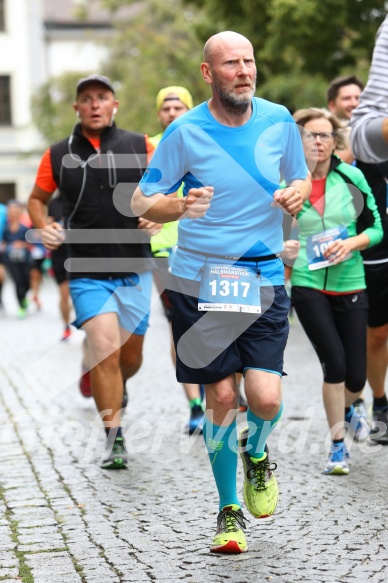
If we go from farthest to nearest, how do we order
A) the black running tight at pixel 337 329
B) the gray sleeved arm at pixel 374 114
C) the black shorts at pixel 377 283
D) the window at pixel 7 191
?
the window at pixel 7 191 → the black shorts at pixel 377 283 → the black running tight at pixel 337 329 → the gray sleeved arm at pixel 374 114

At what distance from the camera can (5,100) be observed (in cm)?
5184

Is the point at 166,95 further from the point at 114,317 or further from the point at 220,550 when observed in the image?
the point at 220,550

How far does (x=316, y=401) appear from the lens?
361 inches

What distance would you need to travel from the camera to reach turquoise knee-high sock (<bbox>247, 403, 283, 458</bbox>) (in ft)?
16.8

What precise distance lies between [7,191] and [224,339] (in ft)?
157

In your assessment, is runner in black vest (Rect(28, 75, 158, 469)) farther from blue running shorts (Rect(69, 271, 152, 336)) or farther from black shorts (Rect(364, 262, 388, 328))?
black shorts (Rect(364, 262, 388, 328))

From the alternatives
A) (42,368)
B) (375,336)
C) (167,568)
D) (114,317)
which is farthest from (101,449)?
(42,368)

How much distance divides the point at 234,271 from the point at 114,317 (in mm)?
2078

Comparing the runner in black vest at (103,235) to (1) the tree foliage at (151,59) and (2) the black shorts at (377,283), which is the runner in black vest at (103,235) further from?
(1) the tree foliage at (151,59)

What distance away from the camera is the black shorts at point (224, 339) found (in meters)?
5.02

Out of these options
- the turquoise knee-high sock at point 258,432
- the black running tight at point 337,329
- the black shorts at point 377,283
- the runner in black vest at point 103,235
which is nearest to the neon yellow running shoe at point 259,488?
the turquoise knee-high sock at point 258,432

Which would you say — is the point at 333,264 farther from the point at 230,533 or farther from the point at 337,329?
the point at 230,533

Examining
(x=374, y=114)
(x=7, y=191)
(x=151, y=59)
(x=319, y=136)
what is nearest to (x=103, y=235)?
(x=319, y=136)

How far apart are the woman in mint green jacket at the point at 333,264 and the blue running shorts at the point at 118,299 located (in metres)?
1.03
